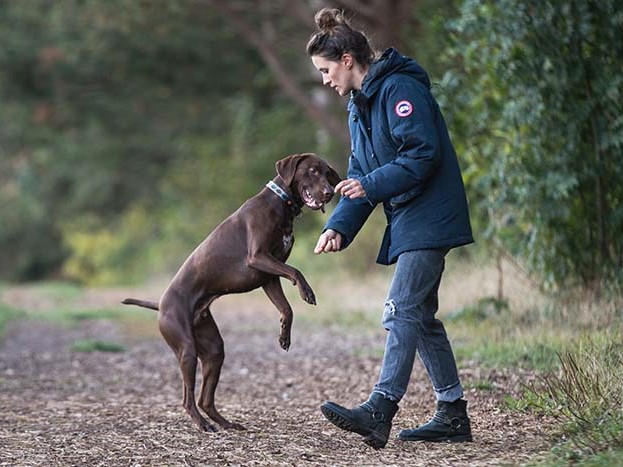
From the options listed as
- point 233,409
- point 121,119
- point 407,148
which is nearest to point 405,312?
point 407,148

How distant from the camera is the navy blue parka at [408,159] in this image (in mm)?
5254

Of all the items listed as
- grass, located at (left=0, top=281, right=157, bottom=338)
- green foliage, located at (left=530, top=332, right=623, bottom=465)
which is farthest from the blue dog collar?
grass, located at (left=0, top=281, right=157, bottom=338)

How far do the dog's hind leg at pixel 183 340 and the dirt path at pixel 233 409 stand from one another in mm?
276

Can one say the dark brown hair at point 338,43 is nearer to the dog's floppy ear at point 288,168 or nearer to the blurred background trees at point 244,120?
the dog's floppy ear at point 288,168

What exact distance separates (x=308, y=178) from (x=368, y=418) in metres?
1.42

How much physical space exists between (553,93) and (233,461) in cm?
502

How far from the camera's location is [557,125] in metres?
9.17

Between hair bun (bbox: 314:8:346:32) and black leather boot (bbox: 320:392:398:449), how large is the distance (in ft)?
6.13

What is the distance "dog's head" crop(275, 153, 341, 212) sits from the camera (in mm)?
5961

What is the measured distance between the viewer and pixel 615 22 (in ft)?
28.5

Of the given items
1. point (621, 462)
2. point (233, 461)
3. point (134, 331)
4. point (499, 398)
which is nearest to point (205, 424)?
point (233, 461)

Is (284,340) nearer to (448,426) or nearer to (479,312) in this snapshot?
(448,426)

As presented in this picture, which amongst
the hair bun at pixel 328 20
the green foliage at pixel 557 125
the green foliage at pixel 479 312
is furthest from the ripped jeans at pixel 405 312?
the green foliage at pixel 479 312

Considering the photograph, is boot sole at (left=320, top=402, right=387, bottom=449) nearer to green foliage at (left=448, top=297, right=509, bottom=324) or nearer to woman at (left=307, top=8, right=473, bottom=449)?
woman at (left=307, top=8, right=473, bottom=449)
